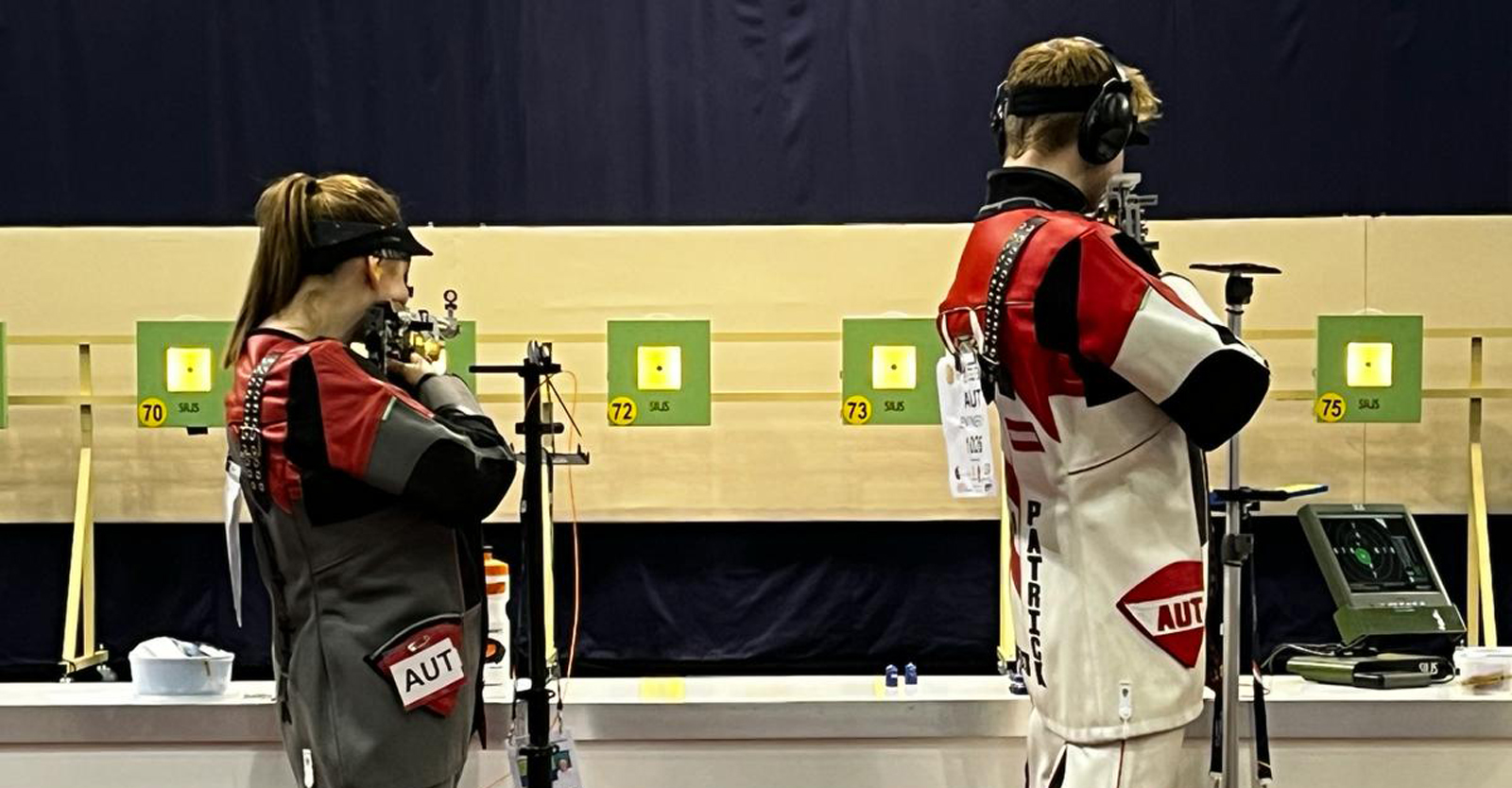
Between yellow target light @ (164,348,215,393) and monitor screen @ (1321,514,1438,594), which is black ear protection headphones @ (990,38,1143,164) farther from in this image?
yellow target light @ (164,348,215,393)

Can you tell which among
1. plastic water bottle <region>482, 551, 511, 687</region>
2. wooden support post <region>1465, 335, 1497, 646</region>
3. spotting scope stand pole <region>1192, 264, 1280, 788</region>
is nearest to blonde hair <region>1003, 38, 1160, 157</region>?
spotting scope stand pole <region>1192, 264, 1280, 788</region>

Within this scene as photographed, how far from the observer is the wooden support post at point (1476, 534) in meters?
4.00

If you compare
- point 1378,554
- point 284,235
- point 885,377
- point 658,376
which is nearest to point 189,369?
point 658,376

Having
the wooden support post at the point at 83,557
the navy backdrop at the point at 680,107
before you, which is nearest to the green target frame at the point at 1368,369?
the navy backdrop at the point at 680,107

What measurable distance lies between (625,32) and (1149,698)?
3479 mm

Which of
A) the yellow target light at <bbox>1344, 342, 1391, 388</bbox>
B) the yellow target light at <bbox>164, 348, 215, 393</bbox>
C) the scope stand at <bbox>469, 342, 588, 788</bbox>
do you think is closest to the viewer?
the scope stand at <bbox>469, 342, 588, 788</bbox>

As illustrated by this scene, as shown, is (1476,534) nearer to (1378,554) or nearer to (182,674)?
(1378,554)

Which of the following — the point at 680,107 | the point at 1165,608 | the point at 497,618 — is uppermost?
the point at 680,107

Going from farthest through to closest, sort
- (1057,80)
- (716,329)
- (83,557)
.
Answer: (716,329) → (83,557) → (1057,80)

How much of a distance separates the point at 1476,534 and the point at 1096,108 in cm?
297

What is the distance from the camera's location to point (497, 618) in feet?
10.2

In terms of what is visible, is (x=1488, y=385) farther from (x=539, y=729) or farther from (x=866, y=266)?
(x=539, y=729)

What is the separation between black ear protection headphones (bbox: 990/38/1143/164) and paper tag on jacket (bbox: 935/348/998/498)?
1.16 ft

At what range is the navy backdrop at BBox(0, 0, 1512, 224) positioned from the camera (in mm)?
4617
